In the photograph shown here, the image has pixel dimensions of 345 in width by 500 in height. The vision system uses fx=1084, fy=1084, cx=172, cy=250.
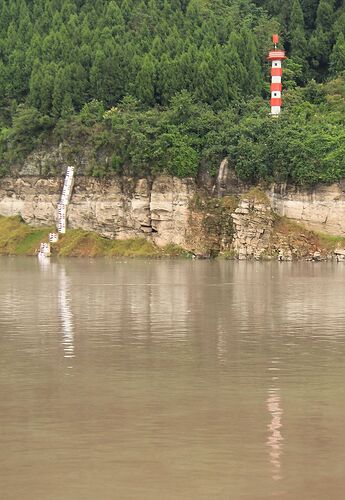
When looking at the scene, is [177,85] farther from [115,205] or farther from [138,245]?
[138,245]

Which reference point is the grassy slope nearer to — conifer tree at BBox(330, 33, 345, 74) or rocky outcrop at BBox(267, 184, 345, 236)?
rocky outcrop at BBox(267, 184, 345, 236)

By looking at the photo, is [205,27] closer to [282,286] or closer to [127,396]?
[282,286]

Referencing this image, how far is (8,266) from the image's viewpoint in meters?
57.7

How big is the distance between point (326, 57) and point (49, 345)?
69636mm

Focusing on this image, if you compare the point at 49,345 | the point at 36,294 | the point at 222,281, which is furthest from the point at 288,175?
the point at 49,345

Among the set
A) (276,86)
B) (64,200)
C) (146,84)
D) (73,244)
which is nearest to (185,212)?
(73,244)

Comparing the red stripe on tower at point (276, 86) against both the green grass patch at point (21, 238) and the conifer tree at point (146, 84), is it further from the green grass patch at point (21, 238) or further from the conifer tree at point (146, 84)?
the green grass patch at point (21, 238)

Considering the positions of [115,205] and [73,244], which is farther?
[115,205]

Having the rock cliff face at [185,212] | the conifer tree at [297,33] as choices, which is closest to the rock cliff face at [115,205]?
the rock cliff face at [185,212]

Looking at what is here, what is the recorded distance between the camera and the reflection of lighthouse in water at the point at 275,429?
1251 cm

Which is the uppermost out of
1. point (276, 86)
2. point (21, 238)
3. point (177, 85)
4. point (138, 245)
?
point (177, 85)

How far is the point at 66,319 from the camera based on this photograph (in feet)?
91.9

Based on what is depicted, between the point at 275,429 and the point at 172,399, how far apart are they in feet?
8.19

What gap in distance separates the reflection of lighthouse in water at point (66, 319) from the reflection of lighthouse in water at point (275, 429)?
547 cm
